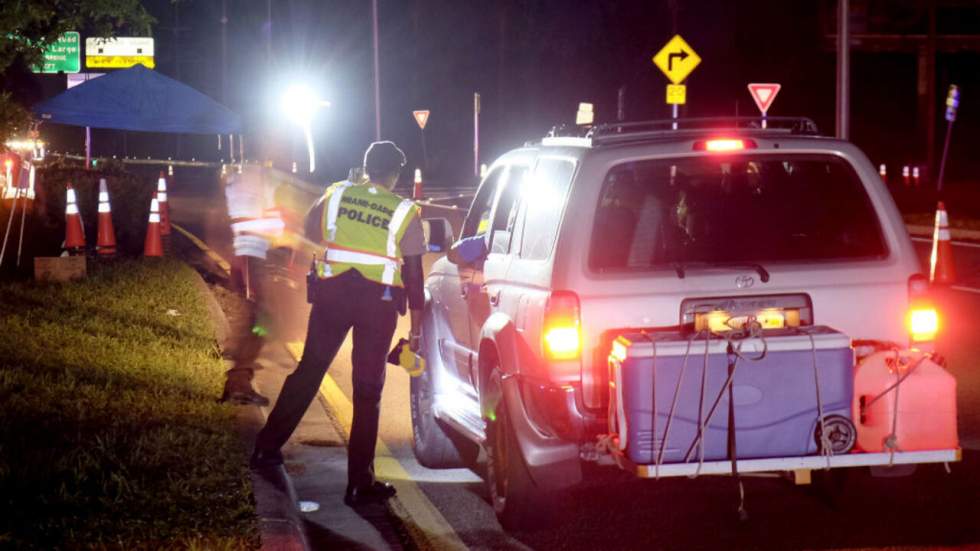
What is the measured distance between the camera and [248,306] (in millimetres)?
15258

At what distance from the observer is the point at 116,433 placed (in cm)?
848

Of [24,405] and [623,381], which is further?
[24,405]

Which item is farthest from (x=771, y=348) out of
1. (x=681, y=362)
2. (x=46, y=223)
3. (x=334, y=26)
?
(x=334, y=26)

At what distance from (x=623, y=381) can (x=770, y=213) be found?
1.56 m

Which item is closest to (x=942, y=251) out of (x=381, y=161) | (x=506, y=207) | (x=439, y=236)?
(x=506, y=207)

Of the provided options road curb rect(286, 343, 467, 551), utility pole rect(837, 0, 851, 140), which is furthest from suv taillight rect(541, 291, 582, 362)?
utility pole rect(837, 0, 851, 140)

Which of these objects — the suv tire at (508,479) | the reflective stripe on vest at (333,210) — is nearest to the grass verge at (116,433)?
the suv tire at (508,479)

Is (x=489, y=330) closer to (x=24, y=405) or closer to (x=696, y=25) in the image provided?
(x=24, y=405)

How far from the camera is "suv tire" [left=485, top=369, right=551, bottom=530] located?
22.3 ft

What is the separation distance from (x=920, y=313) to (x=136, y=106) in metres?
17.1

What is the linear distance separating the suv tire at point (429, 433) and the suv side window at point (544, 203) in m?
1.67

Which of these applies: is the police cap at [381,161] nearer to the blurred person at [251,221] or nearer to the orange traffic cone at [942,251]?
the blurred person at [251,221]

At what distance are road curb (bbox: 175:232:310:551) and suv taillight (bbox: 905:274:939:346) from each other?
2796 mm

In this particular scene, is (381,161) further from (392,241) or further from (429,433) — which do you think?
(429,433)
